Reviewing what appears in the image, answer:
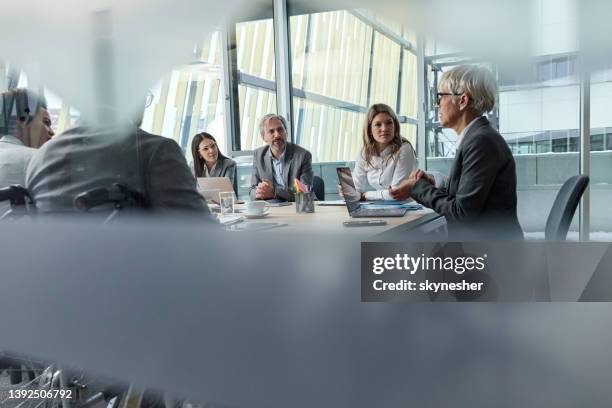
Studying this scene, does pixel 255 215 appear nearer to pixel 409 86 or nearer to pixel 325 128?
pixel 325 128

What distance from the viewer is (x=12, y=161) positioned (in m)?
1.28

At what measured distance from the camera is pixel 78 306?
3.95 feet

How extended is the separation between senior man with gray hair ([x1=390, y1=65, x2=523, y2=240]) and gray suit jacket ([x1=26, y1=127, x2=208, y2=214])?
0.60 meters

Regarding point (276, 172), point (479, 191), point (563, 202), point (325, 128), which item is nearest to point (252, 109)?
point (325, 128)

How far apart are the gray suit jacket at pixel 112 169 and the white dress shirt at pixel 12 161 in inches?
2.1

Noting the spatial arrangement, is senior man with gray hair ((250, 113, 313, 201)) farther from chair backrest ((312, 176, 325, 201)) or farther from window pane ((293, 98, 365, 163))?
window pane ((293, 98, 365, 163))

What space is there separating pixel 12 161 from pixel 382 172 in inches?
56.8

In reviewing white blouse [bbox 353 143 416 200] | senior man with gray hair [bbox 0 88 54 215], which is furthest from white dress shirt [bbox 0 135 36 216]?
white blouse [bbox 353 143 416 200]

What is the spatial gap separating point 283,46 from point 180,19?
264 millimetres

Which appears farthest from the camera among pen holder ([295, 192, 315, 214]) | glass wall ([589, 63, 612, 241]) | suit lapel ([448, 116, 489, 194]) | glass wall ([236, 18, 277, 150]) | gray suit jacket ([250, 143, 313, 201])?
gray suit jacket ([250, 143, 313, 201])

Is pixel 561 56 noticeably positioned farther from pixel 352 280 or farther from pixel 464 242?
pixel 352 280

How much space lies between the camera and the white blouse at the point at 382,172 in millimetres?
1571

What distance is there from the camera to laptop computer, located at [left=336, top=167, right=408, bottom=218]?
1314 millimetres

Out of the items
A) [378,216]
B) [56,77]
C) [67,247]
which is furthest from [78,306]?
[378,216]
